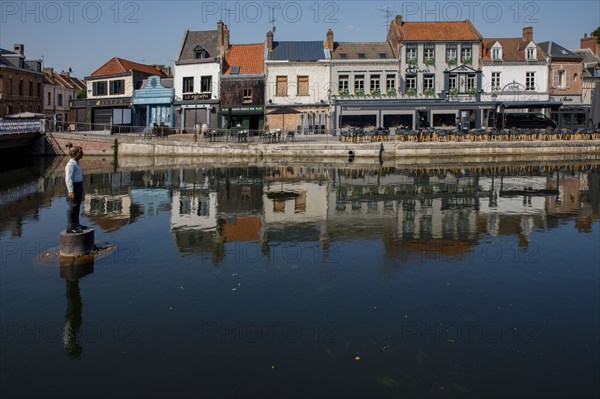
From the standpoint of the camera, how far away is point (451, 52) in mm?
50094

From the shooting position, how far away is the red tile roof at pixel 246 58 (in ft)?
170

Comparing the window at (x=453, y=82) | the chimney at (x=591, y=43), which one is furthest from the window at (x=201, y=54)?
the chimney at (x=591, y=43)

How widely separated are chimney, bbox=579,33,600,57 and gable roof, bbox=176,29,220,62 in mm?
39091

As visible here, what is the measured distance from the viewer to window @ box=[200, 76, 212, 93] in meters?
51.9

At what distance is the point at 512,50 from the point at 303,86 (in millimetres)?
19449

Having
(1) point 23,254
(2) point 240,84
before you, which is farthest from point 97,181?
(2) point 240,84

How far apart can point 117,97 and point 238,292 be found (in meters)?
48.1

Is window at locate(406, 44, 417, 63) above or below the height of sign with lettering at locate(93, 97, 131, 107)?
above

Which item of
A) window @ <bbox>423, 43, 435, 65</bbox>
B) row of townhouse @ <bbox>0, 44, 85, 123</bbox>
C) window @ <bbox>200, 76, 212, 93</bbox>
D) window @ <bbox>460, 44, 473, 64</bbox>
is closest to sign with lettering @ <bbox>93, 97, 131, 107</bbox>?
row of townhouse @ <bbox>0, 44, 85, 123</bbox>

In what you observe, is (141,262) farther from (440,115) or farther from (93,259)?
(440,115)

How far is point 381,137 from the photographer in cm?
4109

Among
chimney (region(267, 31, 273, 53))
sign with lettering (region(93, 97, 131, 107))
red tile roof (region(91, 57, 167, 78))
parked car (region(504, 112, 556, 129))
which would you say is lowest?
parked car (region(504, 112, 556, 129))

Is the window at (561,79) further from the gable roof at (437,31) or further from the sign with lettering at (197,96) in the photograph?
the sign with lettering at (197,96)

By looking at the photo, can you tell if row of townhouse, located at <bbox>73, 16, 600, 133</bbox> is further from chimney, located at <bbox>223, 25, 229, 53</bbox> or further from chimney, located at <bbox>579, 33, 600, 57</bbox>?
chimney, located at <bbox>579, 33, 600, 57</bbox>
